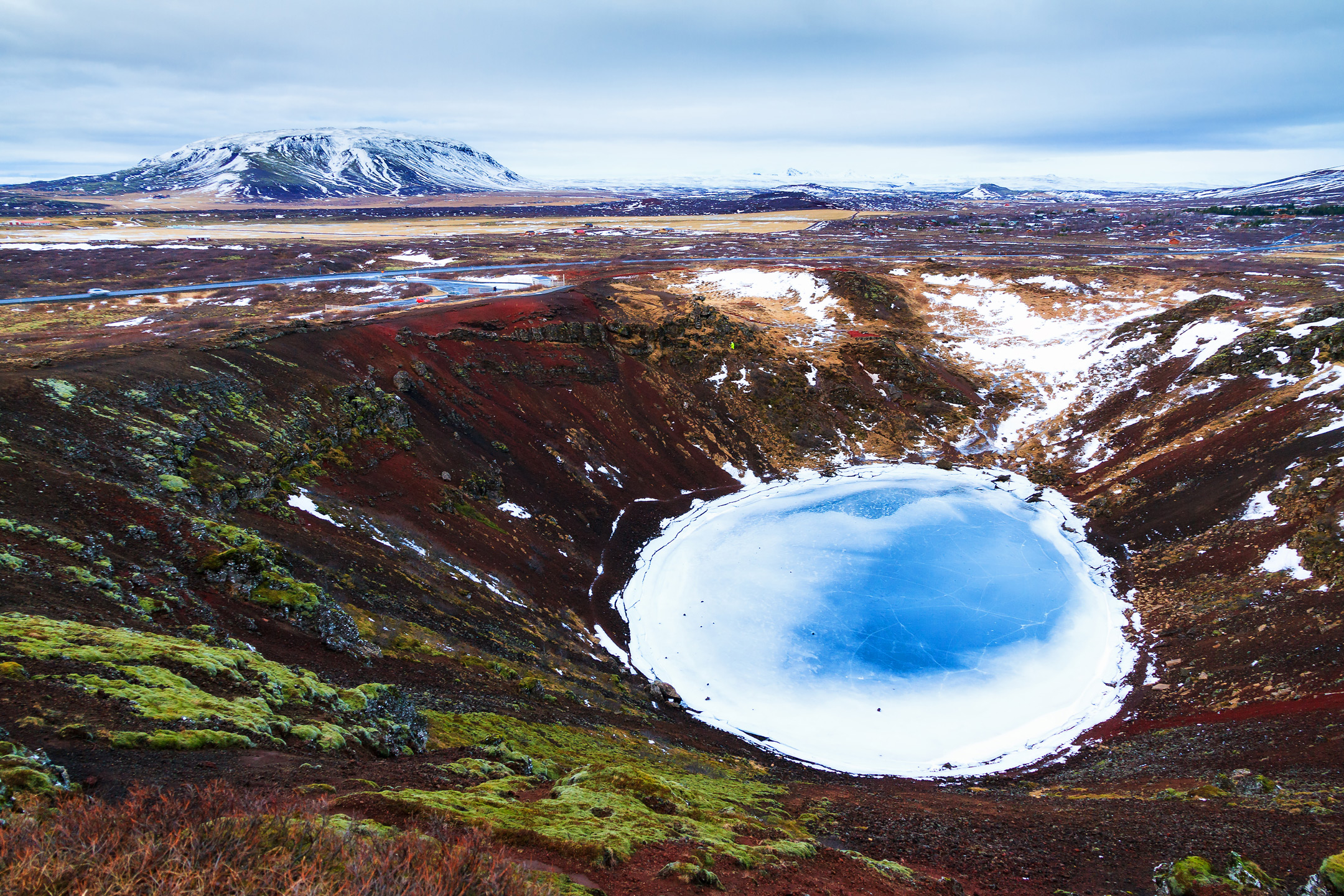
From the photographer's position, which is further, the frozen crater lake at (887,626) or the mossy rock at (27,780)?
the frozen crater lake at (887,626)

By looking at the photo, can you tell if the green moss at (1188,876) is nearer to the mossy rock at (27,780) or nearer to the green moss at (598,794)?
the green moss at (598,794)

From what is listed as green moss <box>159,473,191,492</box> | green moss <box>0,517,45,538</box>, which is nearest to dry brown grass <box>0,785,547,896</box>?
green moss <box>0,517,45,538</box>

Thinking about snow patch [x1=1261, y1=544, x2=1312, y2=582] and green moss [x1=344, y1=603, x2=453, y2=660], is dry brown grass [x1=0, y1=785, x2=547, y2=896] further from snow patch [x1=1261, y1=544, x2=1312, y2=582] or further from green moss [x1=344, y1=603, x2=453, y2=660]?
snow patch [x1=1261, y1=544, x2=1312, y2=582]

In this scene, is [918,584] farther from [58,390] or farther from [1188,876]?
[58,390]

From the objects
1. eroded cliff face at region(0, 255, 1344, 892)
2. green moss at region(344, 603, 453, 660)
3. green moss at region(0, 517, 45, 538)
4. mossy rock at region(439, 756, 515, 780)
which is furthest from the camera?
green moss at region(344, 603, 453, 660)

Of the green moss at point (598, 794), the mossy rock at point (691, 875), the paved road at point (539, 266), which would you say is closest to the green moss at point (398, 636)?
the green moss at point (598, 794)

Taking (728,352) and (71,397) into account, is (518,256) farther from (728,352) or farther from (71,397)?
(71,397)

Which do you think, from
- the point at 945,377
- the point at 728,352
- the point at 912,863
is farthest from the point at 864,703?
the point at 945,377
